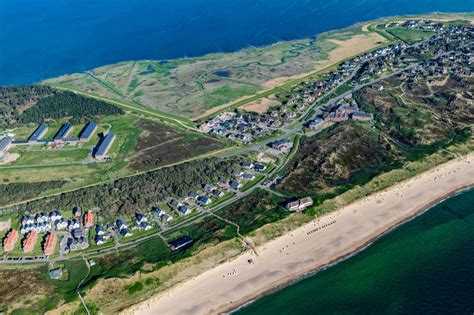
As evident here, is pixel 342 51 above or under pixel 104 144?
above

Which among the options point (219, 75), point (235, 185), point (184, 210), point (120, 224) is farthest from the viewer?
point (219, 75)

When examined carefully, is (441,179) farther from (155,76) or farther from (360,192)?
(155,76)

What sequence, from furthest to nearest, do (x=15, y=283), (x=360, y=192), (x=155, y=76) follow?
(x=155, y=76) → (x=360, y=192) → (x=15, y=283)

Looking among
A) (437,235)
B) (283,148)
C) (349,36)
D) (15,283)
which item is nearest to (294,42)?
(349,36)

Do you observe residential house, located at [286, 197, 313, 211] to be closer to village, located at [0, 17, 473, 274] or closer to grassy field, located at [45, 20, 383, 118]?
village, located at [0, 17, 473, 274]

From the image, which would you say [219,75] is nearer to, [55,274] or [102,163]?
[102,163]

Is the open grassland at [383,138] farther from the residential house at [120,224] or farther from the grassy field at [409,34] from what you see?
the grassy field at [409,34]

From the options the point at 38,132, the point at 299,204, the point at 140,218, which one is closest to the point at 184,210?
the point at 140,218

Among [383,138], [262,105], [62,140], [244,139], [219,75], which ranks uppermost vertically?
[219,75]
